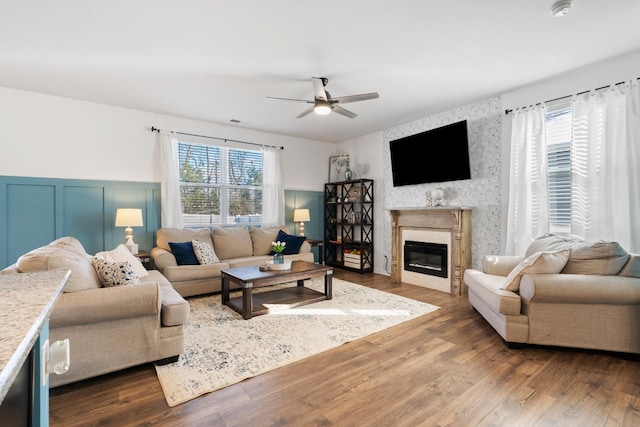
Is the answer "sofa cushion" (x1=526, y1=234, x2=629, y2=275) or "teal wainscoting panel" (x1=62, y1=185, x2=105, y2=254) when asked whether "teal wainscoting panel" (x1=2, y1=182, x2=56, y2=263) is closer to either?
"teal wainscoting panel" (x1=62, y1=185, x2=105, y2=254)

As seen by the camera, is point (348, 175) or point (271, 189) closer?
point (271, 189)

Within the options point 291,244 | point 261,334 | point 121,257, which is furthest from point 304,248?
point 121,257

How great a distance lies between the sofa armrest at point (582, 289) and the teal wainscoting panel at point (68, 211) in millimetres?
4899

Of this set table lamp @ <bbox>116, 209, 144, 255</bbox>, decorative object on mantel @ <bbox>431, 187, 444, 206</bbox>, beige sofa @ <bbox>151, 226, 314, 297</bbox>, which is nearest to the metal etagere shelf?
beige sofa @ <bbox>151, 226, 314, 297</bbox>

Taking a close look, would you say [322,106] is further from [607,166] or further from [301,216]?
[607,166]

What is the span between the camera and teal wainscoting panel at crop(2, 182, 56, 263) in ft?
12.6

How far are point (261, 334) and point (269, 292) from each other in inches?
48.5

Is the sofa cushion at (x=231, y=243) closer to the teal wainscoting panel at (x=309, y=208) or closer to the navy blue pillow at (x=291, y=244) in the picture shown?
the navy blue pillow at (x=291, y=244)

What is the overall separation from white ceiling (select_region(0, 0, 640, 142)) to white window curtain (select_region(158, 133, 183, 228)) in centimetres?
75

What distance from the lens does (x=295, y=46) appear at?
9.25ft

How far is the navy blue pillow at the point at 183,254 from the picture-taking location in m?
4.14

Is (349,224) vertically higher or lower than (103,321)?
higher

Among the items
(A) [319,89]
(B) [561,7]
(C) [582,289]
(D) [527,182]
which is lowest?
(C) [582,289]

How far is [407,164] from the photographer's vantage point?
5.16m
